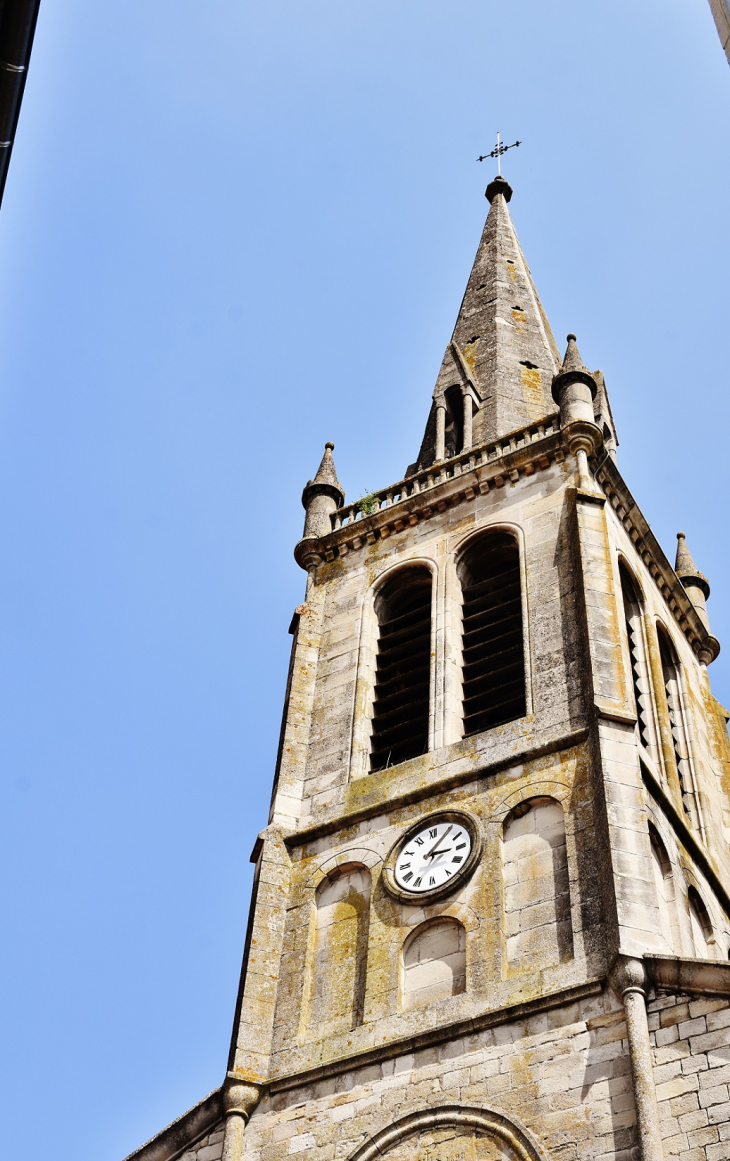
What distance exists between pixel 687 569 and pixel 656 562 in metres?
3.34

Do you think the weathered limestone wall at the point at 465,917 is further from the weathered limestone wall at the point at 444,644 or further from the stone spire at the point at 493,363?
the stone spire at the point at 493,363

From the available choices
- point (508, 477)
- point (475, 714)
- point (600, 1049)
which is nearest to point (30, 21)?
point (600, 1049)

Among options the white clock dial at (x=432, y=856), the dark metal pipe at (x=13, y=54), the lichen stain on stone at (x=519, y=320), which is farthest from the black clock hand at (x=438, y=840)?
the lichen stain on stone at (x=519, y=320)

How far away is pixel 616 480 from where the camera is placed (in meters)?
25.2

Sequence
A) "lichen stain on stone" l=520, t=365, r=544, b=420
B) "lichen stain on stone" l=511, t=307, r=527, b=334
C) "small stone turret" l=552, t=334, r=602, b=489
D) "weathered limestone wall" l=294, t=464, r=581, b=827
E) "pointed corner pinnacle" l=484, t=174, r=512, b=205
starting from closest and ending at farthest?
"weathered limestone wall" l=294, t=464, r=581, b=827 < "small stone turret" l=552, t=334, r=602, b=489 < "lichen stain on stone" l=520, t=365, r=544, b=420 < "lichen stain on stone" l=511, t=307, r=527, b=334 < "pointed corner pinnacle" l=484, t=174, r=512, b=205

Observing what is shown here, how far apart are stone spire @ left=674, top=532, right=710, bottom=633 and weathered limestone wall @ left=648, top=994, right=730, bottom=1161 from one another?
12102 millimetres

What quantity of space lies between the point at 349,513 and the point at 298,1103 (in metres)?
11.3

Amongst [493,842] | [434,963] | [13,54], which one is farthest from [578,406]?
[13,54]

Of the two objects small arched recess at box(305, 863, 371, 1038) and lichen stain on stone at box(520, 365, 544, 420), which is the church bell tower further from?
lichen stain on stone at box(520, 365, 544, 420)

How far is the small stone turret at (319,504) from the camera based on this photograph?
1040 inches

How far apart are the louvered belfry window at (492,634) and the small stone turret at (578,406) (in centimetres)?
165

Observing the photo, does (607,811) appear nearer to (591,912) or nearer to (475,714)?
(591,912)

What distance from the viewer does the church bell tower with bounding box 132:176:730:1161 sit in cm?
1631

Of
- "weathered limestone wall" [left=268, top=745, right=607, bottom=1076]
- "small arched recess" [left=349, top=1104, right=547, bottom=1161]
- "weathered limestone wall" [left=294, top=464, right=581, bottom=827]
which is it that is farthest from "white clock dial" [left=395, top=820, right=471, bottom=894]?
"small arched recess" [left=349, top=1104, right=547, bottom=1161]
